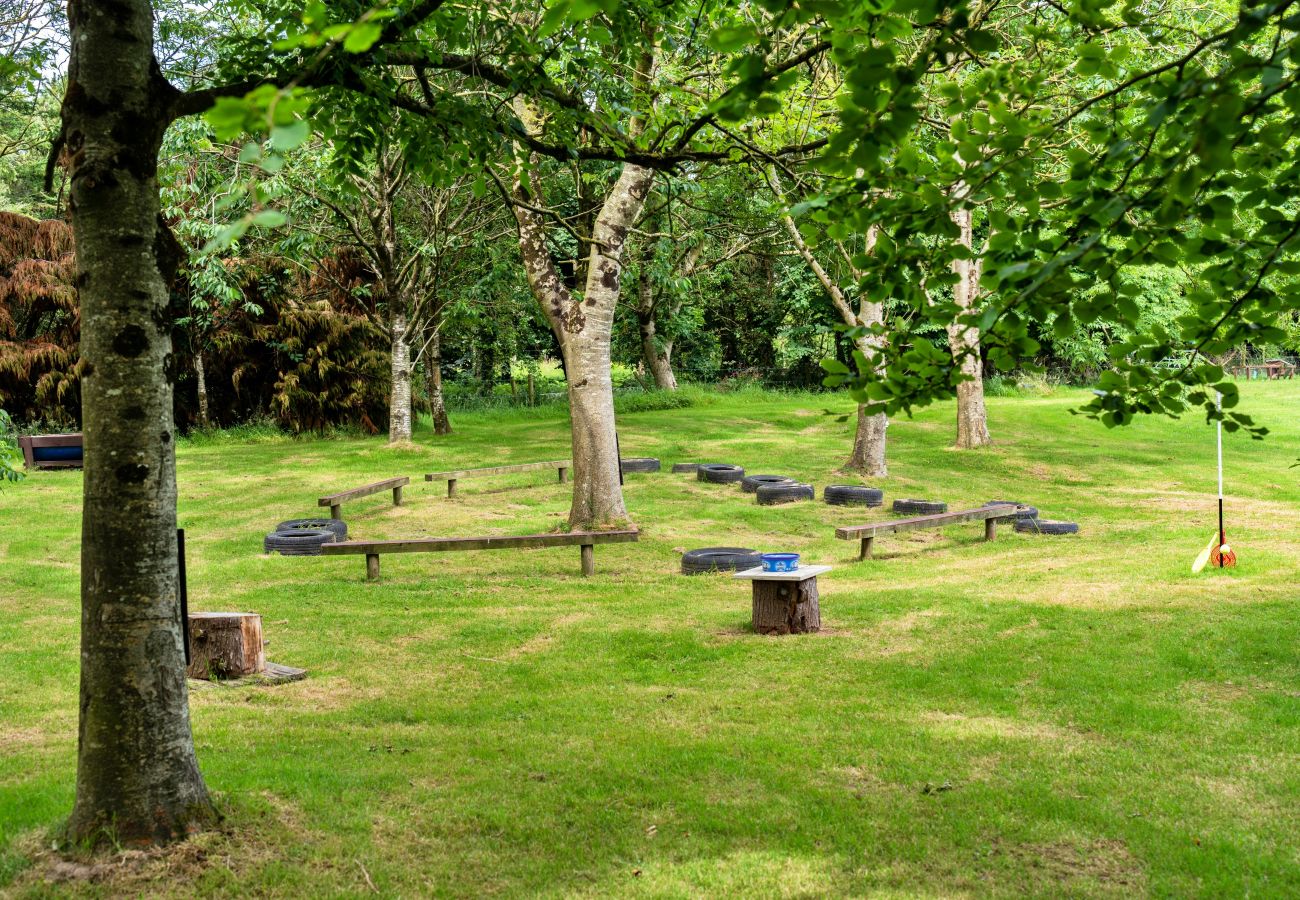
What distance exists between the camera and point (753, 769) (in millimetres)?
6477

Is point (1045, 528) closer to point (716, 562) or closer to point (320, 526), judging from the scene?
point (716, 562)

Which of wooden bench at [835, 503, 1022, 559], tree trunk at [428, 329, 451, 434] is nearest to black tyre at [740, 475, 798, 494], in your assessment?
wooden bench at [835, 503, 1022, 559]

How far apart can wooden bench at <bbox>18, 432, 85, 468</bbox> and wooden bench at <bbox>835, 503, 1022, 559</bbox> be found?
17215 millimetres

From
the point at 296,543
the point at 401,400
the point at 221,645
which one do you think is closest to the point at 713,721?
the point at 221,645

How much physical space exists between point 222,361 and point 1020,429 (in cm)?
2203

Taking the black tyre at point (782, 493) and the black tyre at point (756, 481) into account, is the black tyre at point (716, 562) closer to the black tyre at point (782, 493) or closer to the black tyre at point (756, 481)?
the black tyre at point (782, 493)

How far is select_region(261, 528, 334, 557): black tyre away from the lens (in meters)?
14.6

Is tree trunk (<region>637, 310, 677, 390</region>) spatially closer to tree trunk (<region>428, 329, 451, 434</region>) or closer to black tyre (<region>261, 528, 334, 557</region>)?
tree trunk (<region>428, 329, 451, 434</region>)

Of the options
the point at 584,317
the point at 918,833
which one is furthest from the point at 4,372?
the point at 918,833

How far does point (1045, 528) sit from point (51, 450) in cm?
2011

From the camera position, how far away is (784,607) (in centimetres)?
1031

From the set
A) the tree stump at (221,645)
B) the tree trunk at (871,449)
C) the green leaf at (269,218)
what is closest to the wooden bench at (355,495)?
the tree stump at (221,645)

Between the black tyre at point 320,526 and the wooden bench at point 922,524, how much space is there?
690cm

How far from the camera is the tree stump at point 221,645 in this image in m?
8.59
